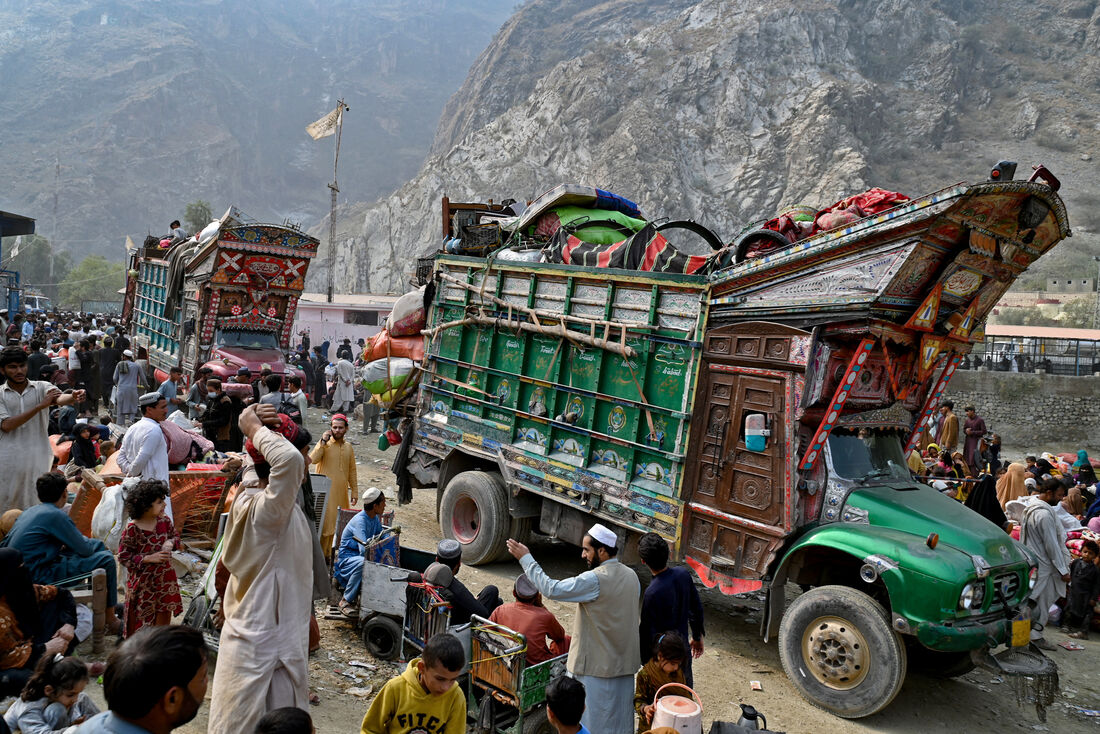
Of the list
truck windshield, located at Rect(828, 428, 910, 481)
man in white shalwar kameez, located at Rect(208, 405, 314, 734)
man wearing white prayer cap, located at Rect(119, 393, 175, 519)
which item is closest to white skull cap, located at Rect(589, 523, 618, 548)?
man in white shalwar kameez, located at Rect(208, 405, 314, 734)

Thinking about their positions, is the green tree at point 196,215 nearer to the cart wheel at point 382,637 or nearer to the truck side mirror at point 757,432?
the cart wheel at point 382,637

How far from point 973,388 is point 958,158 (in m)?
51.3

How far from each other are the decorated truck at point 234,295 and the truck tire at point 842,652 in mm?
10579

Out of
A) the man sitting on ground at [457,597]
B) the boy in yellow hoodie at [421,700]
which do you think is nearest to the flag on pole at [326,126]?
the man sitting on ground at [457,597]

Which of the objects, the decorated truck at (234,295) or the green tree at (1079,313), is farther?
the green tree at (1079,313)

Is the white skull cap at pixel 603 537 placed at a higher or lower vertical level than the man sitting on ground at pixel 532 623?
higher

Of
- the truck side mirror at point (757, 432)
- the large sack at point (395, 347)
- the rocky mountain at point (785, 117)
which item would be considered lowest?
the truck side mirror at point (757, 432)

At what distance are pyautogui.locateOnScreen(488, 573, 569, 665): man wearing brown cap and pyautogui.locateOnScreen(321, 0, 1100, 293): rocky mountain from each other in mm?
59265

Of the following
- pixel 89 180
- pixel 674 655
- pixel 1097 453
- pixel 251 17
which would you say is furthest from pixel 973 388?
pixel 251 17

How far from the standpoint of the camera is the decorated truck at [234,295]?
46.4ft

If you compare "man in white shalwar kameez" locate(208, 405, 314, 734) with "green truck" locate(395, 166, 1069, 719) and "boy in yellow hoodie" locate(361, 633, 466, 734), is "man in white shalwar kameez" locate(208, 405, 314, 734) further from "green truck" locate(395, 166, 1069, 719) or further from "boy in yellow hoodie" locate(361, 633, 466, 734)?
"green truck" locate(395, 166, 1069, 719)

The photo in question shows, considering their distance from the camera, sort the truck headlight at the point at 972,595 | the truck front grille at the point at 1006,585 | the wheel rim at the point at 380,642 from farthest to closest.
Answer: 1. the wheel rim at the point at 380,642
2. the truck front grille at the point at 1006,585
3. the truck headlight at the point at 972,595

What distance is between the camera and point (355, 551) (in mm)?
6109

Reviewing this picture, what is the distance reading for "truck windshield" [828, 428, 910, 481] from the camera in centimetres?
622
